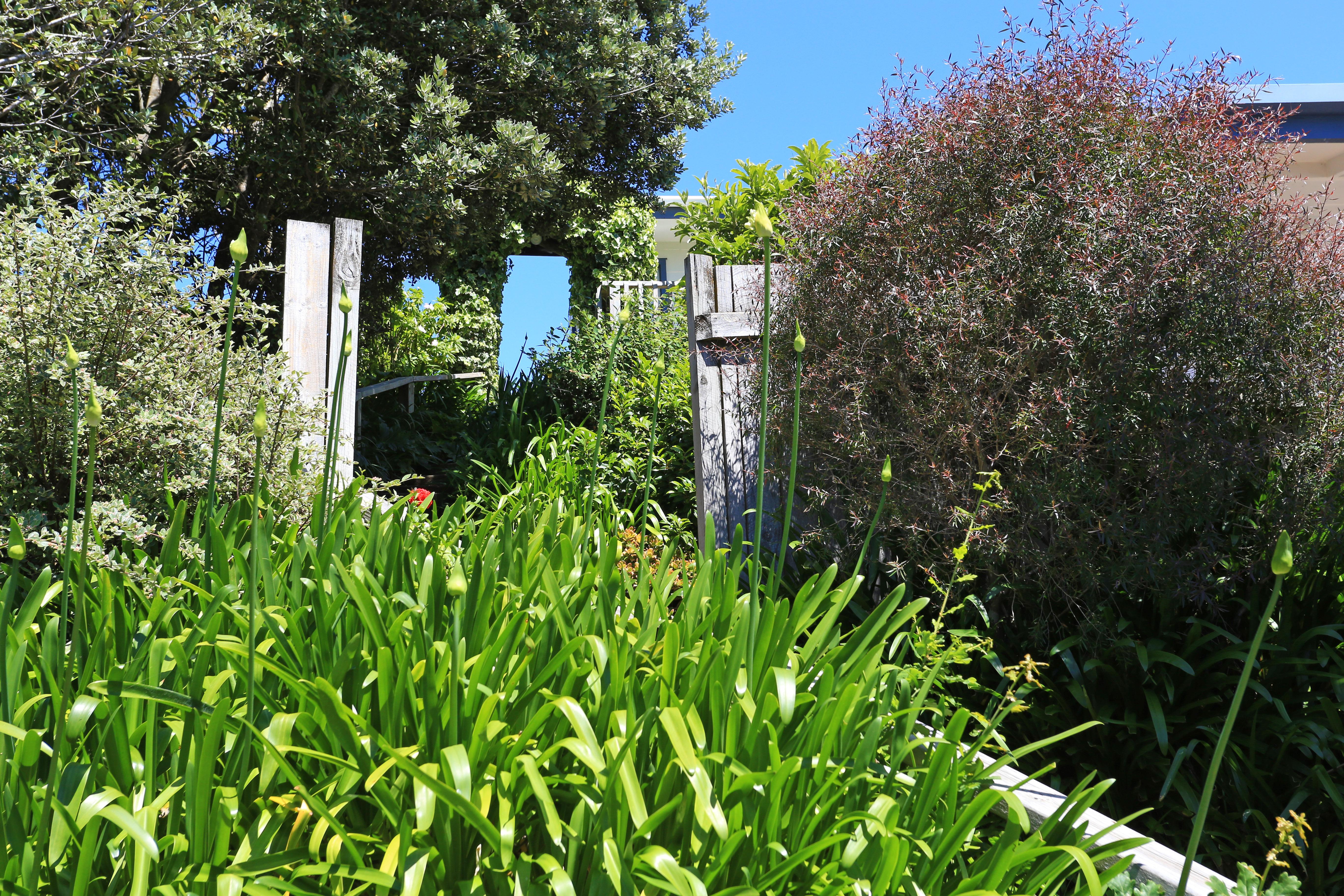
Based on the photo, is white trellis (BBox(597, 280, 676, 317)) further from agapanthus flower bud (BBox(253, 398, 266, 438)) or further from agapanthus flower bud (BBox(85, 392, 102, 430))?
agapanthus flower bud (BBox(85, 392, 102, 430))

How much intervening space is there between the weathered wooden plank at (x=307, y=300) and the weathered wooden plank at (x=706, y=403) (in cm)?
196

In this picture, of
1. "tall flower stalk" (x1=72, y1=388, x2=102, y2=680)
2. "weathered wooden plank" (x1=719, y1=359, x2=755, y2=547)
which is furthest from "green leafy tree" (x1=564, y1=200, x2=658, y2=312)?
"tall flower stalk" (x1=72, y1=388, x2=102, y2=680)

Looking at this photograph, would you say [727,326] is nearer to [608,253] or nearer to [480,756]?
[480,756]

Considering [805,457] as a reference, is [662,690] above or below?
below

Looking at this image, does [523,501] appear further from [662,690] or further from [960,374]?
[662,690]

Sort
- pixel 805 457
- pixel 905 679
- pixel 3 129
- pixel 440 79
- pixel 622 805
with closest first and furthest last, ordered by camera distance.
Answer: pixel 622 805, pixel 905 679, pixel 805 457, pixel 3 129, pixel 440 79

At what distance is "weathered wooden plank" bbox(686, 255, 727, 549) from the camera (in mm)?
4188

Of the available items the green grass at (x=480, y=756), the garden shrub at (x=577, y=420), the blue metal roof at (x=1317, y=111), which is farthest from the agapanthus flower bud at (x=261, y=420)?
the blue metal roof at (x=1317, y=111)

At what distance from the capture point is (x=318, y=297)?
14.7 feet

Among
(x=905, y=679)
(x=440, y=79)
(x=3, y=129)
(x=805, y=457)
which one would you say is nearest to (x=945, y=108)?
(x=805, y=457)

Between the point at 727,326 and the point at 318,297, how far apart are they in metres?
2.21

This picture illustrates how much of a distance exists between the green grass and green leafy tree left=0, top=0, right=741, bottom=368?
5.00 metres

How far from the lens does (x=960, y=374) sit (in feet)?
10.2

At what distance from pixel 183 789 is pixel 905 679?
4.87 feet
